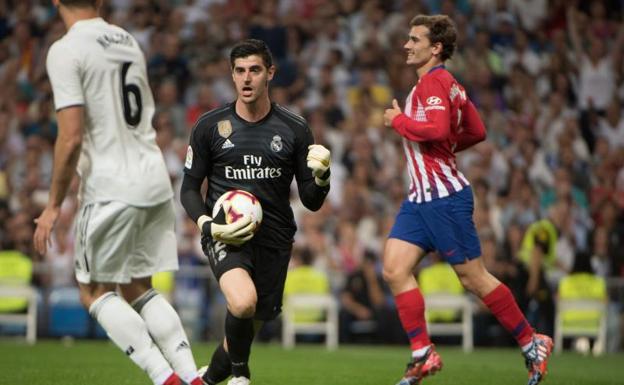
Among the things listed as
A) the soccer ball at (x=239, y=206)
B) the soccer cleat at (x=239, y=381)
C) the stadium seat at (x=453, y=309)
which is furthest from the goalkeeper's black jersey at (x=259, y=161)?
the stadium seat at (x=453, y=309)

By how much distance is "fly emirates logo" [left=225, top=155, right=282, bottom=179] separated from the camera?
25.7 feet

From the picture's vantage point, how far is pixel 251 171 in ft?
25.7

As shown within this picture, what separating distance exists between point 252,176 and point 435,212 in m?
1.51

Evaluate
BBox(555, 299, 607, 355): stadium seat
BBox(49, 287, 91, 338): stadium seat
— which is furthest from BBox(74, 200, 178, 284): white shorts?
BBox(555, 299, 607, 355): stadium seat

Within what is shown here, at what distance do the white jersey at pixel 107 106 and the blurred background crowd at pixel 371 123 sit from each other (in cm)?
953

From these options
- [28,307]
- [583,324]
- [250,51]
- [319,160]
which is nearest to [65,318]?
[28,307]

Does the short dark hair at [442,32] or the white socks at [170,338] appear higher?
the short dark hair at [442,32]

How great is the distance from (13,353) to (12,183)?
532 cm

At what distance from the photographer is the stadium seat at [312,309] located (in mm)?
16203

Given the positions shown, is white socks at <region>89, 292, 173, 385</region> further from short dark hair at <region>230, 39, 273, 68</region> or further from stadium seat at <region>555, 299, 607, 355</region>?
stadium seat at <region>555, 299, 607, 355</region>

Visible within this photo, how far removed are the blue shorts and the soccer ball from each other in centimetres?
153

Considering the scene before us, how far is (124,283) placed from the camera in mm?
6883

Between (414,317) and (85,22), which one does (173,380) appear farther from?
(414,317)

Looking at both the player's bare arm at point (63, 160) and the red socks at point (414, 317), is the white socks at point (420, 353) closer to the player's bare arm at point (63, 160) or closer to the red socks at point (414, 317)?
the red socks at point (414, 317)
